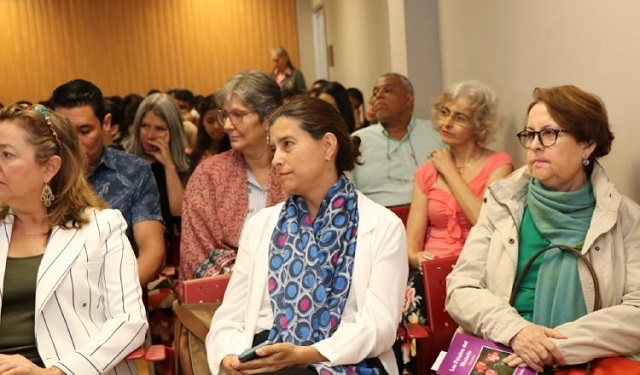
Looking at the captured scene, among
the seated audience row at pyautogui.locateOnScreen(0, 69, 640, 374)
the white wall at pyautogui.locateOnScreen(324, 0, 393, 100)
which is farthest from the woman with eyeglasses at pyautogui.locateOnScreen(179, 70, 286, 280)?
the white wall at pyautogui.locateOnScreen(324, 0, 393, 100)

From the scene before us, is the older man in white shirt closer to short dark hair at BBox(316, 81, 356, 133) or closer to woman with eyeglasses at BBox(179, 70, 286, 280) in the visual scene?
short dark hair at BBox(316, 81, 356, 133)

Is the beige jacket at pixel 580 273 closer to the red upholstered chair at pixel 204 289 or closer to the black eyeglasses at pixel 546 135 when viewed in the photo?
the black eyeglasses at pixel 546 135

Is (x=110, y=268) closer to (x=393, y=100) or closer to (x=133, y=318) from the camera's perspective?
(x=133, y=318)

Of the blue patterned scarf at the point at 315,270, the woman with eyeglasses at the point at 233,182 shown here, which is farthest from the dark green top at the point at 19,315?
the woman with eyeglasses at the point at 233,182

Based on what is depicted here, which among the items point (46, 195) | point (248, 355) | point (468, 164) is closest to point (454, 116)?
point (468, 164)

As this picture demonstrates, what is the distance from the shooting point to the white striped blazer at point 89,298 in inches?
108

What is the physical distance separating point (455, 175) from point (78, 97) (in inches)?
72.3

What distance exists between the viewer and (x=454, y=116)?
4.36m

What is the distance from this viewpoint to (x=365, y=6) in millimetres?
9094

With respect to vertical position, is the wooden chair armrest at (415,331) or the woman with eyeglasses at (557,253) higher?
the woman with eyeglasses at (557,253)

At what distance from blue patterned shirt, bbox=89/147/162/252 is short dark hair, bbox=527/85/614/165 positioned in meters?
1.89

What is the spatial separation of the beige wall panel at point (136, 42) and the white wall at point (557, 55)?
362 inches

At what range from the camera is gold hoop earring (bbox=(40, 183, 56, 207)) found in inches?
113

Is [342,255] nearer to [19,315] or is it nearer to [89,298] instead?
[89,298]
